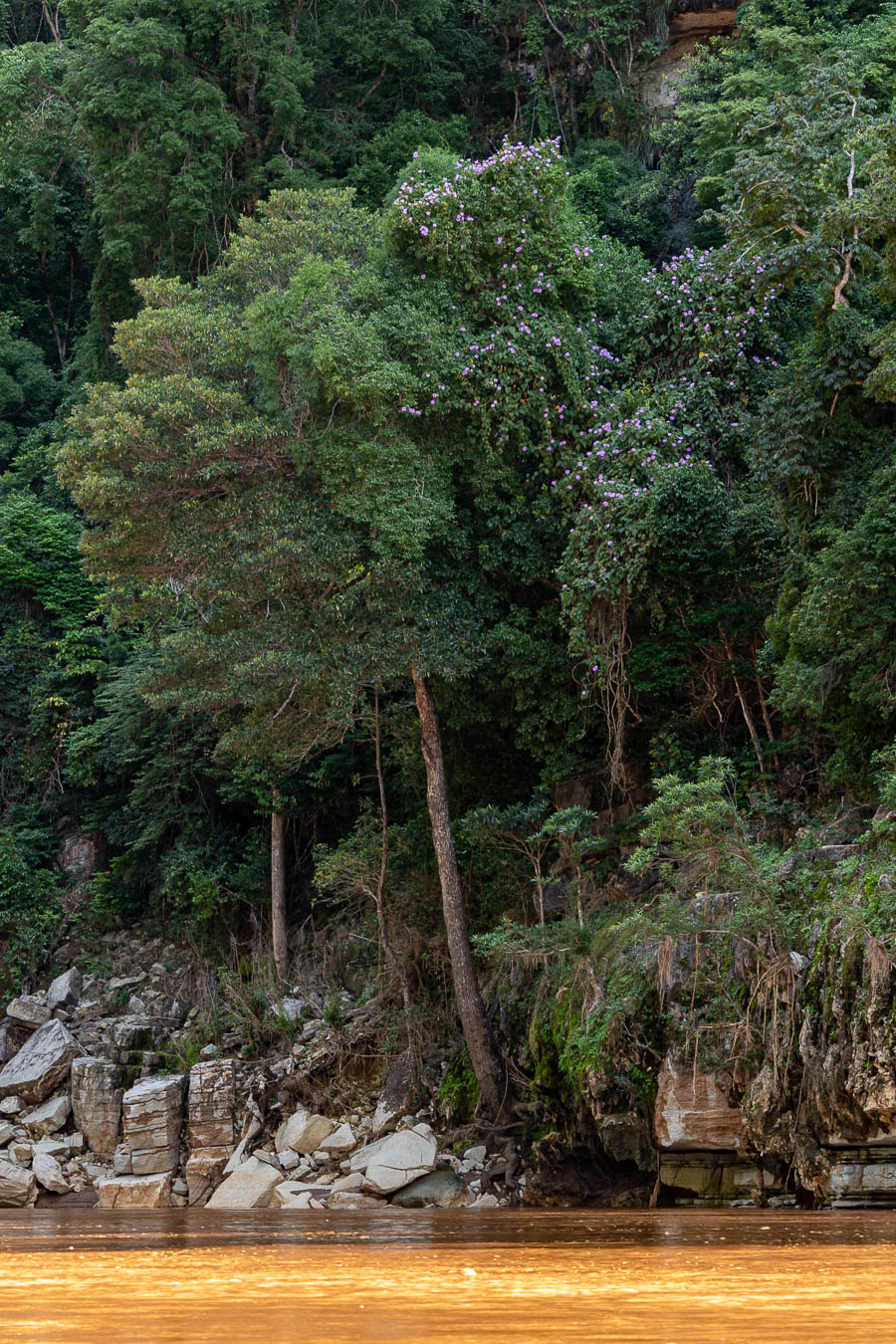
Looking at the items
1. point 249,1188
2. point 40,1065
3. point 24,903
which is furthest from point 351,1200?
point 24,903

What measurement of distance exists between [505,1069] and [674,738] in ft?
13.8

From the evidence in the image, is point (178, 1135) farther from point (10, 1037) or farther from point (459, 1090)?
point (10, 1037)

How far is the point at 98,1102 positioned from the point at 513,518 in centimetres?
975

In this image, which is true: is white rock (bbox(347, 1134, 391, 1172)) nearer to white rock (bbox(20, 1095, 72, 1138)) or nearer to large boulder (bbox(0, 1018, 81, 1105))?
white rock (bbox(20, 1095, 72, 1138))

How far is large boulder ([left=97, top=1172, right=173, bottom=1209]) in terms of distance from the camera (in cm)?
1571

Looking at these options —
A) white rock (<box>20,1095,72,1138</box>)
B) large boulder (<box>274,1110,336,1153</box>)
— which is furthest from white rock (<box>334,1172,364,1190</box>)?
white rock (<box>20,1095,72,1138</box>)

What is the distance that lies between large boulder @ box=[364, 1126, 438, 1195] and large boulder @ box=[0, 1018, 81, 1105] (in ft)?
21.9

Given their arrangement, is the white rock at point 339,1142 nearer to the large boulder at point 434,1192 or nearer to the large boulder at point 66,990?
the large boulder at point 434,1192

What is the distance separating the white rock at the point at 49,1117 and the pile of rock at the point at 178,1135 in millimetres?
18

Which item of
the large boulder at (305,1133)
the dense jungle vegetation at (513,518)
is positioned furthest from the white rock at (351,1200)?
the dense jungle vegetation at (513,518)

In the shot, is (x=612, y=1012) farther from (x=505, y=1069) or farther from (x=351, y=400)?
(x=351, y=400)

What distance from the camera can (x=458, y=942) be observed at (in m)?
14.8

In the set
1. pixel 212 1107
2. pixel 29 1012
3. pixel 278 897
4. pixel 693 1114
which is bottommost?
pixel 212 1107

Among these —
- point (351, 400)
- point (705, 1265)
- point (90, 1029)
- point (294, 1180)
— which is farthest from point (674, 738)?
point (705, 1265)
